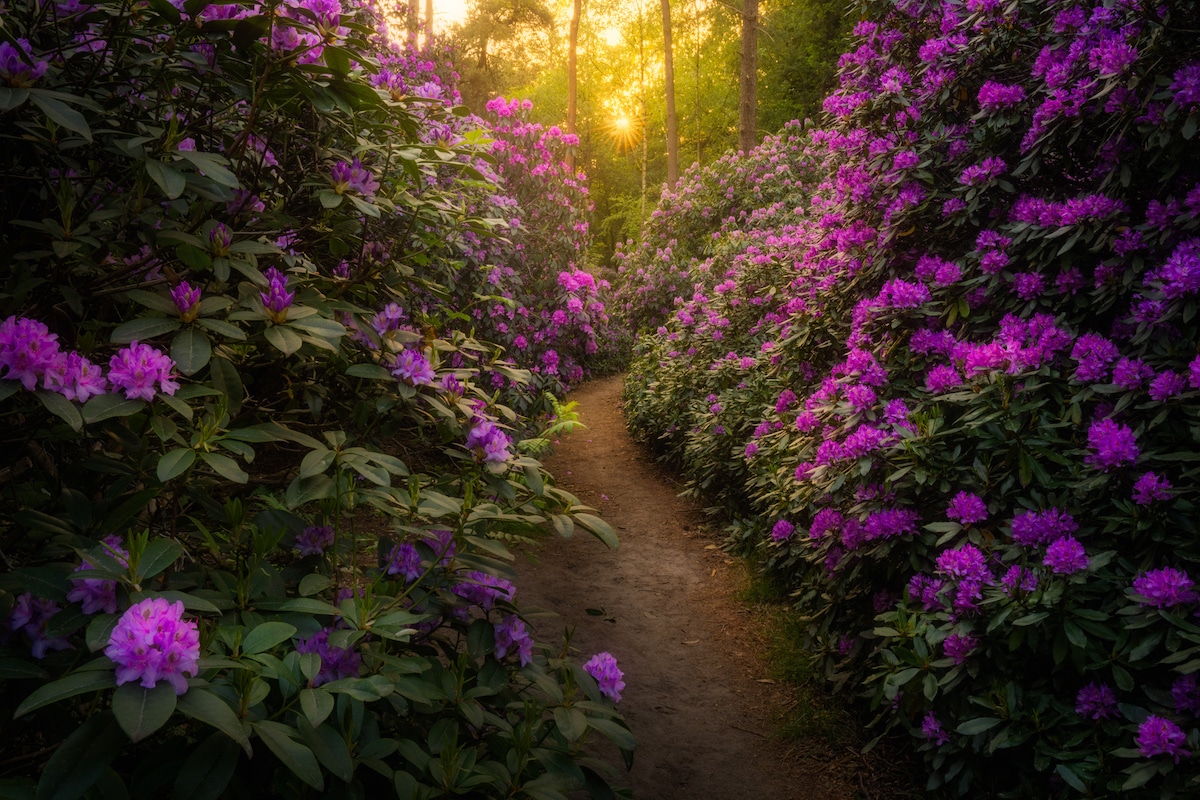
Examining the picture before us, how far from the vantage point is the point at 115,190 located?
155cm

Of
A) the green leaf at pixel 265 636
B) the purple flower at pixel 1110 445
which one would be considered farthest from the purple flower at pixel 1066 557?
the green leaf at pixel 265 636

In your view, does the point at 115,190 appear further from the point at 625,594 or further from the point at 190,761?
the point at 625,594

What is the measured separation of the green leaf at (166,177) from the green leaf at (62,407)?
386 mm

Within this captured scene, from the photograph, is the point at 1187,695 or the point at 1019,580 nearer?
the point at 1187,695

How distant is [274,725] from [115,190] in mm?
1256

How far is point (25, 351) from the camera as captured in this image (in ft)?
3.37

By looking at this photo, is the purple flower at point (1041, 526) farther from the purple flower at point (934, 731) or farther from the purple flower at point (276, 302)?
the purple flower at point (276, 302)

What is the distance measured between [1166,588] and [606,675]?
1.54 m

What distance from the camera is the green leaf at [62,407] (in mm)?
1003

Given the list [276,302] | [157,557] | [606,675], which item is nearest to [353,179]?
[276,302]

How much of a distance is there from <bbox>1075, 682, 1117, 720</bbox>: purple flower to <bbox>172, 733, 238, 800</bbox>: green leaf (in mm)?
2194

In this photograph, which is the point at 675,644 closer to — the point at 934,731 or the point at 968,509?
the point at 934,731

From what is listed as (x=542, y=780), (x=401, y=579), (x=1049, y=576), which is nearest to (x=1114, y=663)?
(x=1049, y=576)

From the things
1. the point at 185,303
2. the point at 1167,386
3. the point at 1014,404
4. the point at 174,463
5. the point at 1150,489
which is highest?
the point at 1167,386
